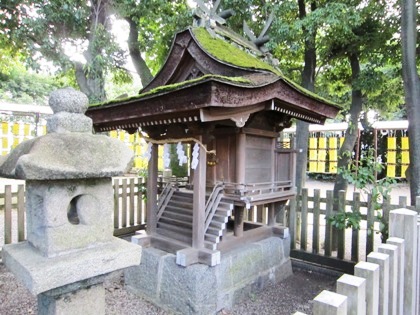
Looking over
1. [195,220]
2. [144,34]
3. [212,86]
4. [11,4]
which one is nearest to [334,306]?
[212,86]

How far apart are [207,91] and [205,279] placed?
2619 millimetres

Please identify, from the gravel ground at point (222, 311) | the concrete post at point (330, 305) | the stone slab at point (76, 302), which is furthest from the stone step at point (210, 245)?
the concrete post at point (330, 305)

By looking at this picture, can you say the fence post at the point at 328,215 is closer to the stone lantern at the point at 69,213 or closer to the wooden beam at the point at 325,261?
the wooden beam at the point at 325,261

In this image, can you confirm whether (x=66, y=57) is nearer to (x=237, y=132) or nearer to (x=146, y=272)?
(x=237, y=132)

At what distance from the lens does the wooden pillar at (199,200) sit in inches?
160

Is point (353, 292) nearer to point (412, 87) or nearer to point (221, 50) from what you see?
point (221, 50)

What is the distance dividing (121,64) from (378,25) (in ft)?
21.5

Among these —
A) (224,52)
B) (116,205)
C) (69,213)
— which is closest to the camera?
(69,213)

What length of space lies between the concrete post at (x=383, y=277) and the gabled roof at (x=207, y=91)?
2082 millimetres

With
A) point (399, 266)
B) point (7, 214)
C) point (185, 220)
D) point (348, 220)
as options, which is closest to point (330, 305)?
point (399, 266)

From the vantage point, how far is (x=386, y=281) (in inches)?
62.7

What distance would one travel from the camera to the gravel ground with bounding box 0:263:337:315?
425 cm

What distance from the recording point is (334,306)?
1.08 metres

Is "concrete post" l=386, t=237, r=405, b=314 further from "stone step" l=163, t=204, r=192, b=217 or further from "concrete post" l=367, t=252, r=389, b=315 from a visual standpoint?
"stone step" l=163, t=204, r=192, b=217
